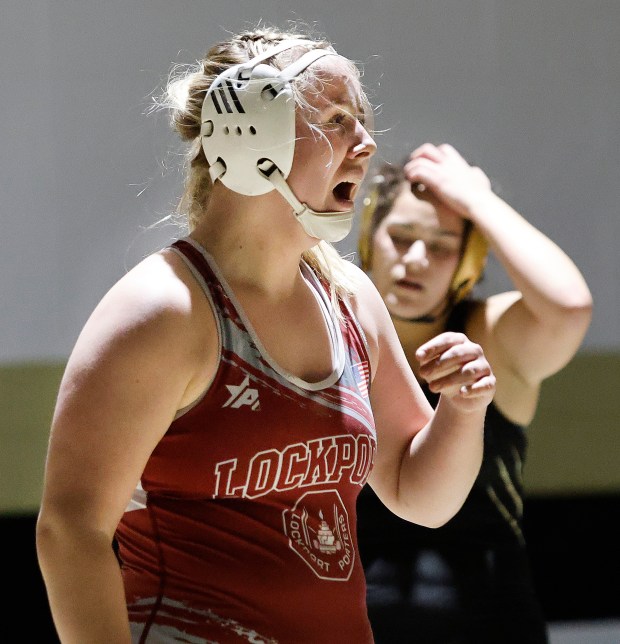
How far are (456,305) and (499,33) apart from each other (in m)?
1.65

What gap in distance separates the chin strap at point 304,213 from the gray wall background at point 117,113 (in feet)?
4.69

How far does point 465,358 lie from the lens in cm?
123

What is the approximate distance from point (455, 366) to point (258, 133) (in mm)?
356

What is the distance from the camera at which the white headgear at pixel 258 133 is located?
1199mm

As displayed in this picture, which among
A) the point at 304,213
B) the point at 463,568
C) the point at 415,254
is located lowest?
the point at 463,568

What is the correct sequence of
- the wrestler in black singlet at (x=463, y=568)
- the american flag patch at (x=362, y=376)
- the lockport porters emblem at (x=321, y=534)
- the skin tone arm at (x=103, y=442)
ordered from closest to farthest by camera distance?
the skin tone arm at (x=103, y=442) < the lockport porters emblem at (x=321, y=534) < the american flag patch at (x=362, y=376) < the wrestler in black singlet at (x=463, y=568)

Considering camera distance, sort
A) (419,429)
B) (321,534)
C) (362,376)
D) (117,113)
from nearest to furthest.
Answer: (321,534), (362,376), (419,429), (117,113)

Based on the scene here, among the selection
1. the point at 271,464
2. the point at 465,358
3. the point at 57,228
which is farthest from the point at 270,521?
the point at 57,228

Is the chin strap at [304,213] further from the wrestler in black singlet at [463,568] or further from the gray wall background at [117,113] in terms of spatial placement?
the gray wall background at [117,113]

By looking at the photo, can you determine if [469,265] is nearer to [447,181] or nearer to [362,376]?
[447,181]

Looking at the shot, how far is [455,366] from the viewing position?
4.04 feet

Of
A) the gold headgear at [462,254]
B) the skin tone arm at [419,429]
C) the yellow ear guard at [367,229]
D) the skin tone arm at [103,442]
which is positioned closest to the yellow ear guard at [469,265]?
the gold headgear at [462,254]

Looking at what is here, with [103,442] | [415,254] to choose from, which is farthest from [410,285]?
[103,442]

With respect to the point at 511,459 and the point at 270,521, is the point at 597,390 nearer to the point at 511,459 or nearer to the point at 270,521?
the point at 511,459
